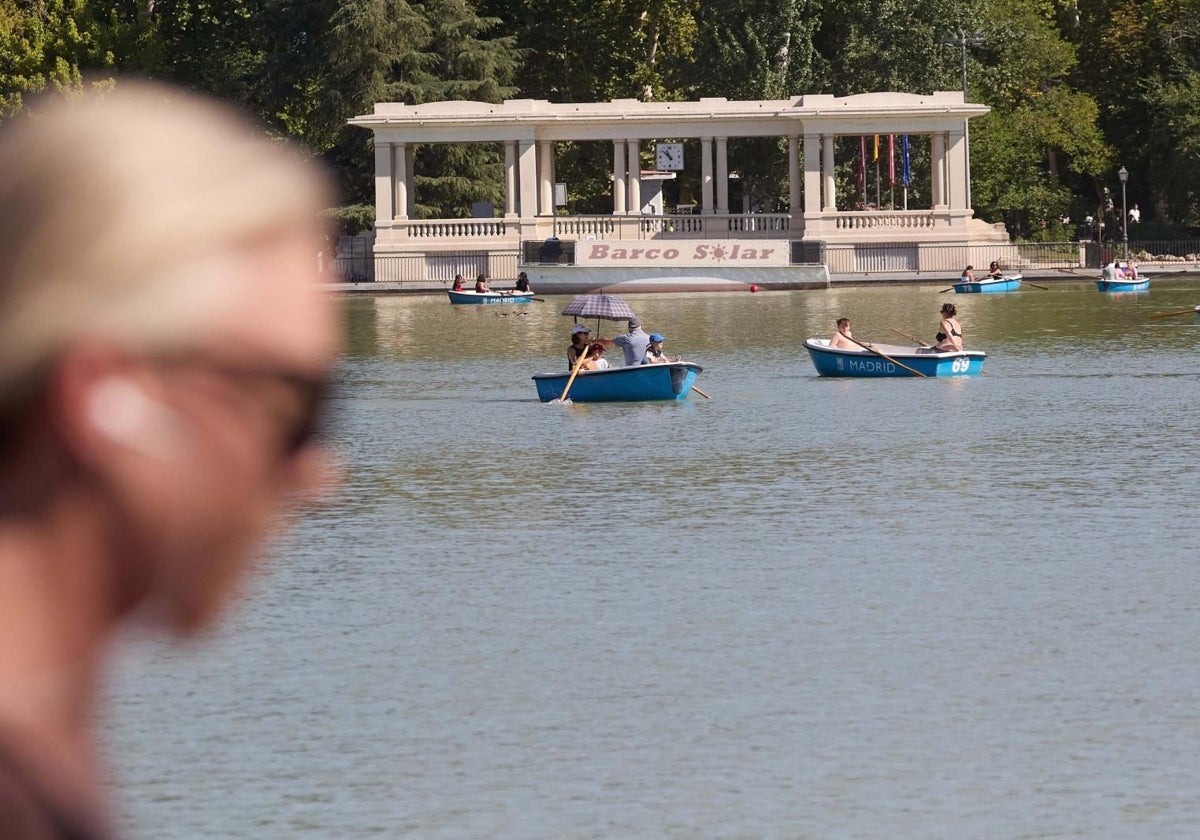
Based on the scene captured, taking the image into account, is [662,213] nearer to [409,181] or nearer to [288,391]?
[409,181]

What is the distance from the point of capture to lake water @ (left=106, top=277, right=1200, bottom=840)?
29.8 feet

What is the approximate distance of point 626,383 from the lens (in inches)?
1208

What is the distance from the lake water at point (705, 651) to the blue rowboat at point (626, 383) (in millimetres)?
3883

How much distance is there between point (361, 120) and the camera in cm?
7475

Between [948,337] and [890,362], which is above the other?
[948,337]

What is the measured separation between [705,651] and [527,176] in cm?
6498

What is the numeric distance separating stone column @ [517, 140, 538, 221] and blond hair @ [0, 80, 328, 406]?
75.2 metres

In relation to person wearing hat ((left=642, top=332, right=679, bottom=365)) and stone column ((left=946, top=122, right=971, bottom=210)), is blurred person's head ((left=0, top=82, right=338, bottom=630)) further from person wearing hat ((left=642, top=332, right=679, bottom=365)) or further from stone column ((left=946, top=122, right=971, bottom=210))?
stone column ((left=946, top=122, right=971, bottom=210))

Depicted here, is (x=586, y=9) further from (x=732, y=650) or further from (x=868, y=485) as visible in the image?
(x=732, y=650)

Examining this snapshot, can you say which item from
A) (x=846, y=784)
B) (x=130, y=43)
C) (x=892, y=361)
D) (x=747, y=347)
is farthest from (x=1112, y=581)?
(x=130, y=43)

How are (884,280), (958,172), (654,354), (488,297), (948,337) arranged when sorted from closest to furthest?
(654,354)
(948,337)
(488,297)
(884,280)
(958,172)

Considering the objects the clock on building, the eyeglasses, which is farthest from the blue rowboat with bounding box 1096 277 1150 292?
the eyeglasses

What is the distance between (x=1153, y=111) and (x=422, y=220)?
102 ft

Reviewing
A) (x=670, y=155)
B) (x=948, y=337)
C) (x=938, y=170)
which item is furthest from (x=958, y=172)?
(x=948, y=337)
